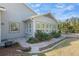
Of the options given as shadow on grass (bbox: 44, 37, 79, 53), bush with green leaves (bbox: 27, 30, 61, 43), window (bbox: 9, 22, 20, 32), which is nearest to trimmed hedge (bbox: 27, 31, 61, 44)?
bush with green leaves (bbox: 27, 30, 61, 43)

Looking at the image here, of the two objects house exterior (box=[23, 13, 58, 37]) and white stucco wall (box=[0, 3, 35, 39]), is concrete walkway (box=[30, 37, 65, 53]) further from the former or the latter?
white stucco wall (box=[0, 3, 35, 39])

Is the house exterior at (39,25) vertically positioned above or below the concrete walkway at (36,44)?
above

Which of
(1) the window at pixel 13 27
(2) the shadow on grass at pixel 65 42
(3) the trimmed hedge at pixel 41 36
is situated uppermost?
(1) the window at pixel 13 27

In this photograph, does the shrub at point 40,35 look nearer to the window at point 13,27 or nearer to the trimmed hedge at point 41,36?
the trimmed hedge at point 41,36

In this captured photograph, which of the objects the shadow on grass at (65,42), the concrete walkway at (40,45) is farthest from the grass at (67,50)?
the concrete walkway at (40,45)

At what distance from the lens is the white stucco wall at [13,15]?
5500 mm

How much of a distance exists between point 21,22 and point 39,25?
314 millimetres

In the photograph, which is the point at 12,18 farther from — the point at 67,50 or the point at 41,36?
the point at 67,50

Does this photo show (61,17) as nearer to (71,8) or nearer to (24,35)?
(71,8)

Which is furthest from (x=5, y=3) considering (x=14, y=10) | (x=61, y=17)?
(x=61, y=17)

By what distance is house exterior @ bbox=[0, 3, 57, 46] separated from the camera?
5.50 meters

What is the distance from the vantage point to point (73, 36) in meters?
5.57

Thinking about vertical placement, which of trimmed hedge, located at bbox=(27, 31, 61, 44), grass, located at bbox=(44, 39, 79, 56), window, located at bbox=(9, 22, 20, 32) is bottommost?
grass, located at bbox=(44, 39, 79, 56)

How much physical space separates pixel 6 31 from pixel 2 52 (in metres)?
0.36
